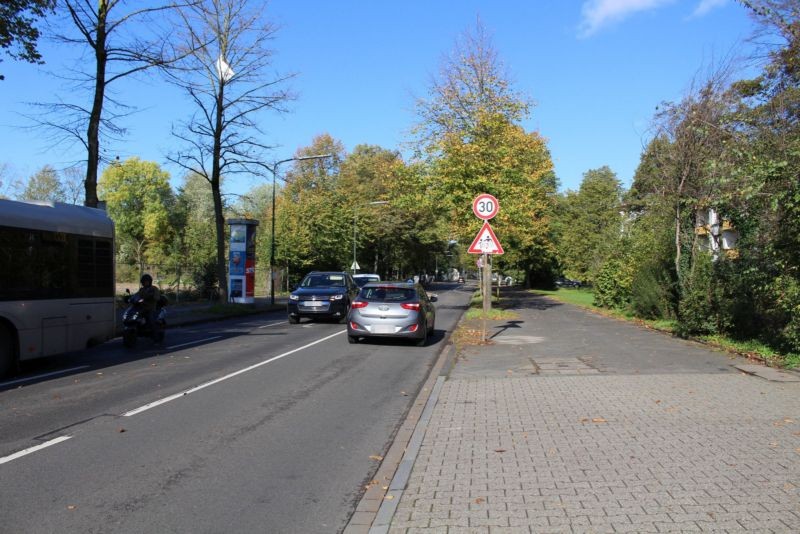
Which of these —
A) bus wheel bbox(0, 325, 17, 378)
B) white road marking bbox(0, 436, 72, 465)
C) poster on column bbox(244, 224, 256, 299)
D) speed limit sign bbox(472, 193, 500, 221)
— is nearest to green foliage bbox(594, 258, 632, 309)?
speed limit sign bbox(472, 193, 500, 221)

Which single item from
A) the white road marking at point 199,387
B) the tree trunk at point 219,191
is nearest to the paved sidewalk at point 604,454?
the white road marking at point 199,387

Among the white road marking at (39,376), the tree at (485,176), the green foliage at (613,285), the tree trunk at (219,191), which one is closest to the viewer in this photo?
the white road marking at (39,376)

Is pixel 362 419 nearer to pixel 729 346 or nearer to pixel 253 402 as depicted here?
pixel 253 402

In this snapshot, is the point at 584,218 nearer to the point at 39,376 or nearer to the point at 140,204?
the point at 140,204

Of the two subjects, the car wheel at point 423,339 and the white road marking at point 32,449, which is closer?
the white road marking at point 32,449

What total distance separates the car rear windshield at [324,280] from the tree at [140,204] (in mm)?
53444

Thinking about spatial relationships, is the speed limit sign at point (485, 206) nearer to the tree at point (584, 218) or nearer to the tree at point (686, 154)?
the tree at point (686, 154)

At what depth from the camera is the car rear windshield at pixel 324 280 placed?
21.6 m

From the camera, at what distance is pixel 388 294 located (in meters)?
14.7

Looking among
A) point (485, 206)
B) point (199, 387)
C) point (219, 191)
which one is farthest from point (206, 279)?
point (199, 387)

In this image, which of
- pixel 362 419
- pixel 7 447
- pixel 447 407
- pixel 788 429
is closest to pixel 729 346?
pixel 788 429

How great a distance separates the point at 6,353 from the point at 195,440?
512 centimetres

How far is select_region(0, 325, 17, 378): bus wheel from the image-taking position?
369 inches

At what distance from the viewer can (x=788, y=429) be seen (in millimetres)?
6125
